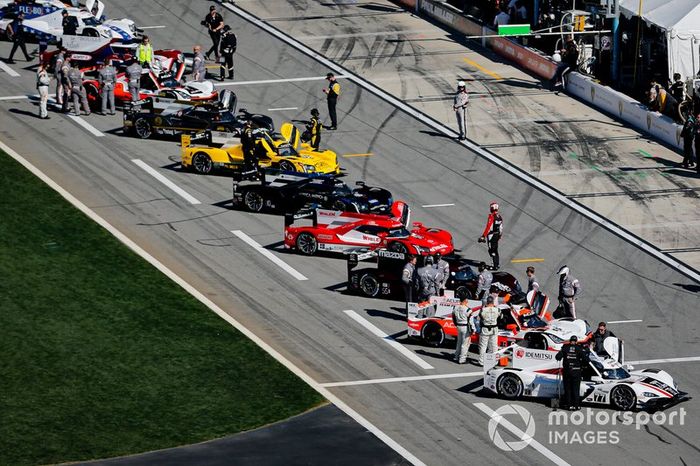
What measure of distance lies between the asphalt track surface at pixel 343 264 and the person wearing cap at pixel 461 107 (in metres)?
0.60

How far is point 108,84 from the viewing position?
4925 centimetres

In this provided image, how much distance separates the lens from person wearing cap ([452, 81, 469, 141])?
48562 millimetres

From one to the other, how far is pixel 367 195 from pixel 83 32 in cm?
1816

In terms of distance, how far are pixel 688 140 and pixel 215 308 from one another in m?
19.6

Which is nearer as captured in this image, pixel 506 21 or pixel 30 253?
pixel 30 253

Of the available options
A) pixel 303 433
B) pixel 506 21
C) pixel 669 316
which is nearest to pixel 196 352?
pixel 303 433

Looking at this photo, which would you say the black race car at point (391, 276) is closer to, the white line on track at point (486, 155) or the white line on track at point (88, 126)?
the white line on track at point (486, 155)

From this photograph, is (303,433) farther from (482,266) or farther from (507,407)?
(482,266)

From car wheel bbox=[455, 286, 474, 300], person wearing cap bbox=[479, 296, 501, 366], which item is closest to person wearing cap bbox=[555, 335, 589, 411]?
person wearing cap bbox=[479, 296, 501, 366]

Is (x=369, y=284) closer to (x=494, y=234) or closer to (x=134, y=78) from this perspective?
(x=494, y=234)

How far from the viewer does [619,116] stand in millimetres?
53156

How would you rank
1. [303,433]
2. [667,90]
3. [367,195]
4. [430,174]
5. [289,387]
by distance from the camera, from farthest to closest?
[667,90] → [430,174] → [367,195] → [289,387] → [303,433]

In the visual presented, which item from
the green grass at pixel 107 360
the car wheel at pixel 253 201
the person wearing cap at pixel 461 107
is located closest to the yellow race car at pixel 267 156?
the car wheel at pixel 253 201

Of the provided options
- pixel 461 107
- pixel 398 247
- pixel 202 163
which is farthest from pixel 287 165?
pixel 461 107
